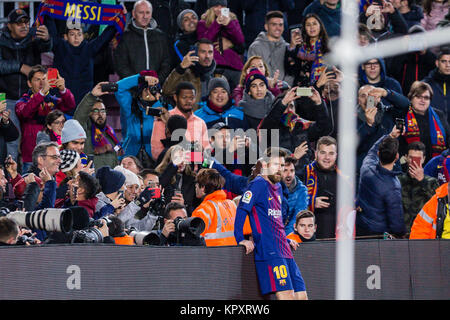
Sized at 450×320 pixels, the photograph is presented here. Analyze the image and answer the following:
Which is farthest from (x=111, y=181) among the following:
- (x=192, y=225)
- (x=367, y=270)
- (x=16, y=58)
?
(x=16, y=58)

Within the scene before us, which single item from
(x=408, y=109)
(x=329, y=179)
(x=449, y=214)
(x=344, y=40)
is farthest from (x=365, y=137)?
(x=344, y=40)

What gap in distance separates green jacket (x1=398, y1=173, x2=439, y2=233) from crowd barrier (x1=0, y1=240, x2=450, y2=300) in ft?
4.09

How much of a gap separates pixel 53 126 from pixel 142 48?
173cm

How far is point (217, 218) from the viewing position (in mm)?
7371

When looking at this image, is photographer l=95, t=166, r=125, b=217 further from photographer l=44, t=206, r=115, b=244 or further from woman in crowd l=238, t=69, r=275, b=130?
woman in crowd l=238, t=69, r=275, b=130

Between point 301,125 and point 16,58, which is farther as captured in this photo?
point 16,58

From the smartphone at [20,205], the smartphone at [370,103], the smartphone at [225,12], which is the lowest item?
the smartphone at [20,205]

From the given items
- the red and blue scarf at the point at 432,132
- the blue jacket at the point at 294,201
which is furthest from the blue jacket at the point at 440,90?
the blue jacket at the point at 294,201

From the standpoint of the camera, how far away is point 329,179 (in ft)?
27.5

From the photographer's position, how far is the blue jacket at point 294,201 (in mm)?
7887

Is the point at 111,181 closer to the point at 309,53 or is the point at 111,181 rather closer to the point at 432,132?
the point at 309,53

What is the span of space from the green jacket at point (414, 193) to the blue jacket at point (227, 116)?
1798mm

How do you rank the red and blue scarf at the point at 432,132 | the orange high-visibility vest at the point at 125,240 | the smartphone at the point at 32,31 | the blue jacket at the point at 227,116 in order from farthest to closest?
the smartphone at the point at 32,31 < the red and blue scarf at the point at 432,132 < the blue jacket at the point at 227,116 < the orange high-visibility vest at the point at 125,240

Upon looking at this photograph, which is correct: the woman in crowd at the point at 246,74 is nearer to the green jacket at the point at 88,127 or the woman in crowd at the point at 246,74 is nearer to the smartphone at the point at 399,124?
the smartphone at the point at 399,124
